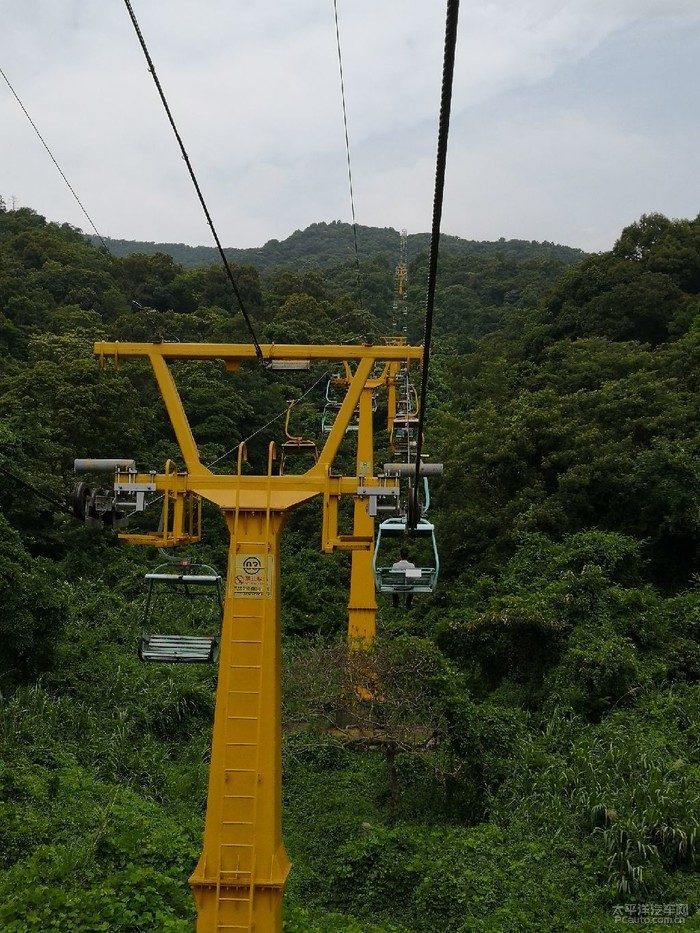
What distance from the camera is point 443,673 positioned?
1021 cm

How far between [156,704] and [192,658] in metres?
7.58

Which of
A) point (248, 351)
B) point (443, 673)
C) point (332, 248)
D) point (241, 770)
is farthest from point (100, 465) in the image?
point (332, 248)

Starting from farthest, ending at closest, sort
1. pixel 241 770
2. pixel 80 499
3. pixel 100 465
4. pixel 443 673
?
pixel 443 673, pixel 100 465, pixel 80 499, pixel 241 770

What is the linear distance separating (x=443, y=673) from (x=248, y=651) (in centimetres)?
551

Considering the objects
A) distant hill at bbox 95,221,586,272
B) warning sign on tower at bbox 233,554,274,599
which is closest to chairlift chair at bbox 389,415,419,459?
warning sign on tower at bbox 233,554,274,599

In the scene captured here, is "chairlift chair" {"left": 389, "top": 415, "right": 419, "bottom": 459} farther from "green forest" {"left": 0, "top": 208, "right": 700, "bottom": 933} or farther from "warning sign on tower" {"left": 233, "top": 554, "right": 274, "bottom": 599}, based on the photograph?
"warning sign on tower" {"left": 233, "top": 554, "right": 274, "bottom": 599}

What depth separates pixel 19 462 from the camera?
58.5ft

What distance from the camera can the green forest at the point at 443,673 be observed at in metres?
7.51

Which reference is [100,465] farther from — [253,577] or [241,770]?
[241,770]

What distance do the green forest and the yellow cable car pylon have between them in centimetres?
78

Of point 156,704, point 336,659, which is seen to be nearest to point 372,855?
point 336,659

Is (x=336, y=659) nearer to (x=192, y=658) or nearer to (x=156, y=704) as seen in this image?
(x=156, y=704)

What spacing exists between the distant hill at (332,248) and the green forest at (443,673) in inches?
2255

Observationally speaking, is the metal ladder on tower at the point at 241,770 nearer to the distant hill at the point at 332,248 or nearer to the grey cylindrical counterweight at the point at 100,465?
the grey cylindrical counterweight at the point at 100,465
